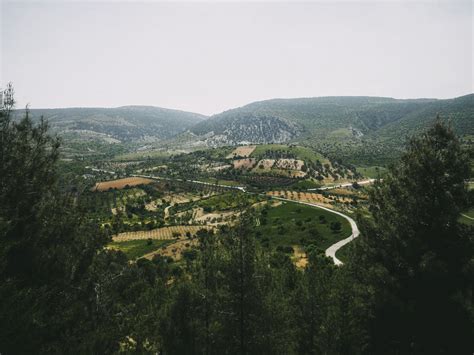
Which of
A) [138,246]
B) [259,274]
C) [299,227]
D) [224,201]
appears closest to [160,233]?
[138,246]

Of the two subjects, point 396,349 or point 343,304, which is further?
point 343,304

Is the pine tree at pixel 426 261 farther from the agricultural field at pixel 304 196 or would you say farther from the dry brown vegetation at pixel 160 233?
the agricultural field at pixel 304 196

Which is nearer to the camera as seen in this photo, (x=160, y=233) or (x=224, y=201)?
(x=160, y=233)

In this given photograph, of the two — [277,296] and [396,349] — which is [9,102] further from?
[396,349]

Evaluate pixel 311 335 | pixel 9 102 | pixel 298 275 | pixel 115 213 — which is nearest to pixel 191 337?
pixel 311 335

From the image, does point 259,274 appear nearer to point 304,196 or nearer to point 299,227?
point 299,227

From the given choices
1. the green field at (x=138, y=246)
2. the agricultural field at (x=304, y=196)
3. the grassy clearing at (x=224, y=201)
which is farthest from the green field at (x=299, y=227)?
the green field at (x=138, y=246)
